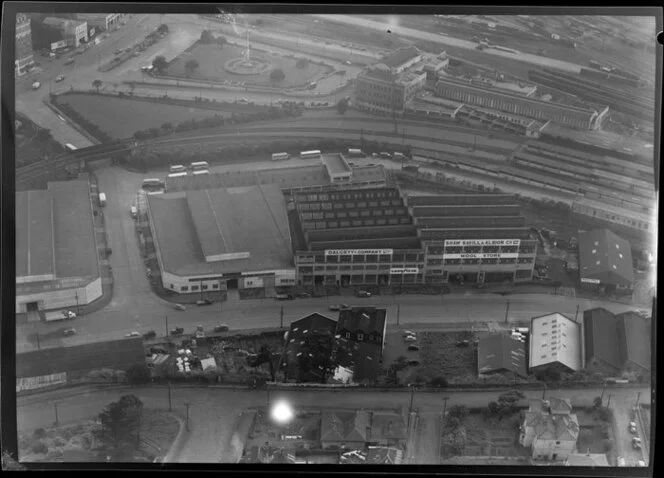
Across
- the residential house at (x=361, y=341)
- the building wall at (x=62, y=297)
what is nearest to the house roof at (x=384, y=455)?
the residential house at (x=361, y=341)

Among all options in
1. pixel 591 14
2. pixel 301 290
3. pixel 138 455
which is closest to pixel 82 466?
pixel 138 455

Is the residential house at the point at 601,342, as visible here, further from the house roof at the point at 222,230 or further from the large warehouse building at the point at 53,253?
the large warehouse building at the point at 53,253

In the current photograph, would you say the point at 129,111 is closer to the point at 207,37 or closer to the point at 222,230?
the point at 207,37

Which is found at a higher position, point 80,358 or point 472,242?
point 472,242

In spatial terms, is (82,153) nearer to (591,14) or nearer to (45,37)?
(45,37)

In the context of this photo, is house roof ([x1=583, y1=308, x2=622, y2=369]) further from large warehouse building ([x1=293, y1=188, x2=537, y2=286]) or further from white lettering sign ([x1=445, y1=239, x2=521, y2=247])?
white lettering sign ([x1=445, y1=239, x2=521, y2=247])

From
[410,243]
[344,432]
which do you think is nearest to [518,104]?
[410,243]

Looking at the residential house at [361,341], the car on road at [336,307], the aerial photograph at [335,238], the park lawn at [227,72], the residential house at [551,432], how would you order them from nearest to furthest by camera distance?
the residential house at [551,432], the aerial photograph at [335,238], the residential house at [361,341], the car on road at [336,307], the park lawn at [227,72]
